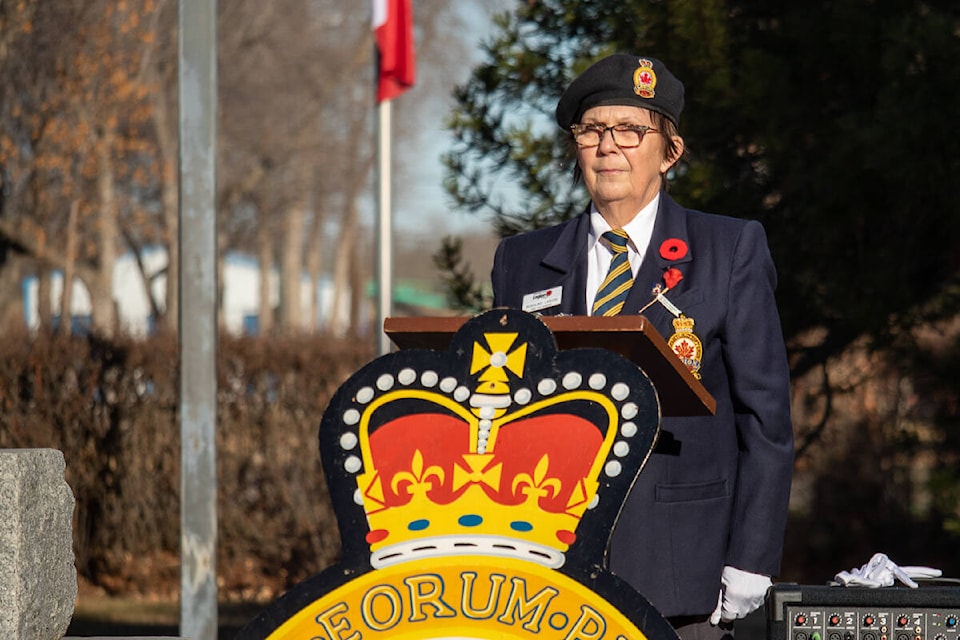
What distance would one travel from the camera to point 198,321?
19.5ft

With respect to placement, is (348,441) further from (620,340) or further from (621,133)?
(621,133)

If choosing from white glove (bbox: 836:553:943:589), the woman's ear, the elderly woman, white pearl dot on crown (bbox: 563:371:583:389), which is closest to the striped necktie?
the elderly woman

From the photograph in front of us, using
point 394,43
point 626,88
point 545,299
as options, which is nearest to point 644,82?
point 626,88

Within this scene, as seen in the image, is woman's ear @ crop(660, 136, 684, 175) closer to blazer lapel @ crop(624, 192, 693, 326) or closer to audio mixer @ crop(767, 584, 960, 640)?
blazer lapel @ crop(624, 192, 693, 326)

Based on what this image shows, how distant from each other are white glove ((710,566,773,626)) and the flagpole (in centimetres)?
405

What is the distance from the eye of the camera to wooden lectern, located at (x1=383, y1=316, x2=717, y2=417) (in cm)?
238

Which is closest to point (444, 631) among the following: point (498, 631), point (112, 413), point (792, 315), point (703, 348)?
point (498, 631)

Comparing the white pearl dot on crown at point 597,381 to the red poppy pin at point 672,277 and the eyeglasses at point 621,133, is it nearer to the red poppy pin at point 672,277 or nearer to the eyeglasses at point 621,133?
the red poppy pin at point 672,277

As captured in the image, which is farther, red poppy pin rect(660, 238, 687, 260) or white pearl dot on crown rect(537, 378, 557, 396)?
red poppy pin rect(660, 238, 687, 260)

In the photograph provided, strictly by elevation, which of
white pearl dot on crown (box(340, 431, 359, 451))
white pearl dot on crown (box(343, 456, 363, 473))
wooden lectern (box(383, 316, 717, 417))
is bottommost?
white pearl dot on crown (box(343, 456, 363, 473))

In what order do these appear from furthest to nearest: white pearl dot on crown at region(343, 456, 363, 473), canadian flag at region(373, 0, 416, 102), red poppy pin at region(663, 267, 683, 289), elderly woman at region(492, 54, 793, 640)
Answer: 1. canadian flag at region(373, 0, 416, 102)
2. red poppy pin at region(663, 267, 683, 289)
3. elderly woman at region(492, 54, 793, 640)
4. white pearl dot on crown at region(343, 456, 363, 473)

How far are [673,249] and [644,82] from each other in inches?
13.2

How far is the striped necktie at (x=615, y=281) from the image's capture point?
2857 mm

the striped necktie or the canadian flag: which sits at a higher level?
the canadian flag
